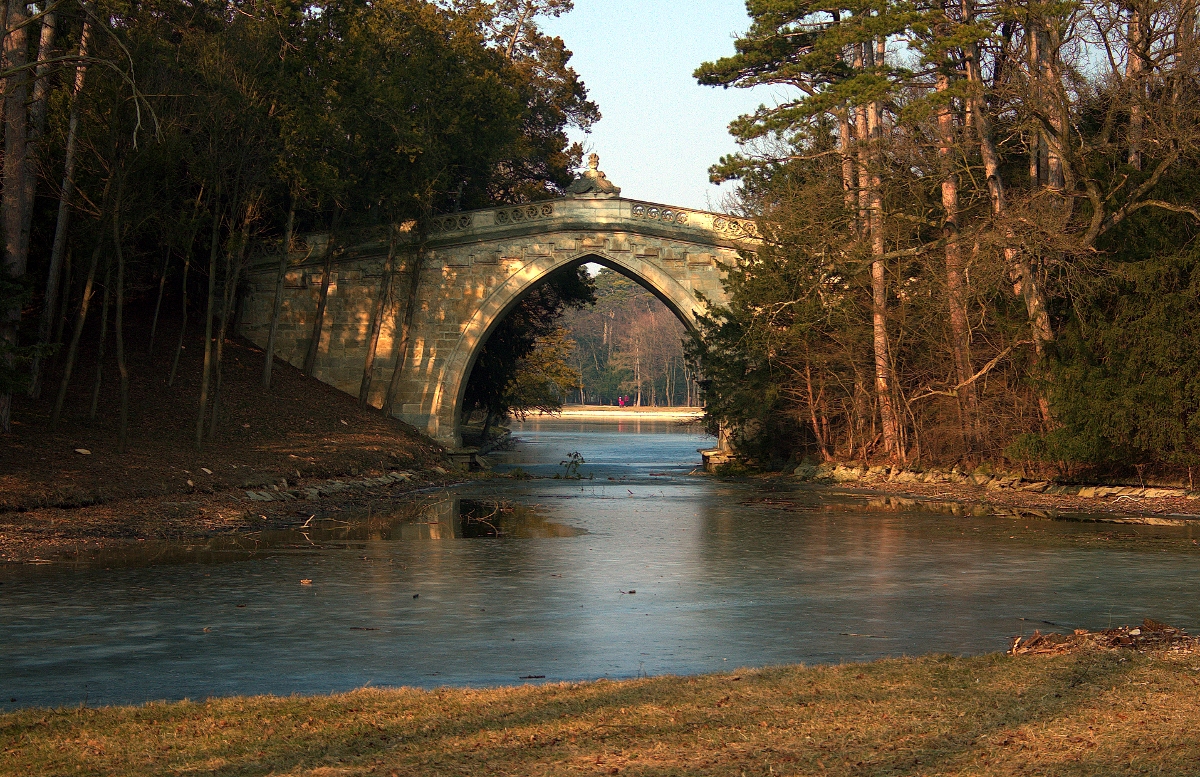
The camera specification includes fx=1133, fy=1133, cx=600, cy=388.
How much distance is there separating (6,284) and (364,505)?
21.8 ft

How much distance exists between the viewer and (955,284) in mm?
21672

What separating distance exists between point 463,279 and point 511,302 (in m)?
1.50

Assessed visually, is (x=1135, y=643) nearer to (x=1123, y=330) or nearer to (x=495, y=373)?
(x=1123, y=330)

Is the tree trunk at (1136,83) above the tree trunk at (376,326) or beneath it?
above

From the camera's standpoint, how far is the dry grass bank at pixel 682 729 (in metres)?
4.71

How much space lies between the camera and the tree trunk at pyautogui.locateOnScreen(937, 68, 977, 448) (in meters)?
21.6

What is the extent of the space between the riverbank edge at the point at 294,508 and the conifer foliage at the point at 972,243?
4.22ft

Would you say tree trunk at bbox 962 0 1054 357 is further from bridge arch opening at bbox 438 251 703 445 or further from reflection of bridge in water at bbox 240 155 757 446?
bridge arch opening at bbox 438 251 703 445

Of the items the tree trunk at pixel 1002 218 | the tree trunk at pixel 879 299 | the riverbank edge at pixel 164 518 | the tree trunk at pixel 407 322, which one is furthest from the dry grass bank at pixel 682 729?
the tree trunk at pixel 407 322

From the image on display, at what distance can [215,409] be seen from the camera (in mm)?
20312

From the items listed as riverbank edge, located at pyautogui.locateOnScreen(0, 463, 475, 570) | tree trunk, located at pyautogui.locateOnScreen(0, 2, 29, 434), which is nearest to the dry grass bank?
riverbank edge, located at pyautogui.locateOnScreen(0, 463, 475, 570)

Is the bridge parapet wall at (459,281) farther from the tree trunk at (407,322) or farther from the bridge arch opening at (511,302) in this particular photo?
the tree trunk at (407,322)

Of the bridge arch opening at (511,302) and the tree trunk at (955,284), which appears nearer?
the tree trunk at (955,284)

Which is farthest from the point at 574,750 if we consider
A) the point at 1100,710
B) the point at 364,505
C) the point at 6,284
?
the point at 364,505
